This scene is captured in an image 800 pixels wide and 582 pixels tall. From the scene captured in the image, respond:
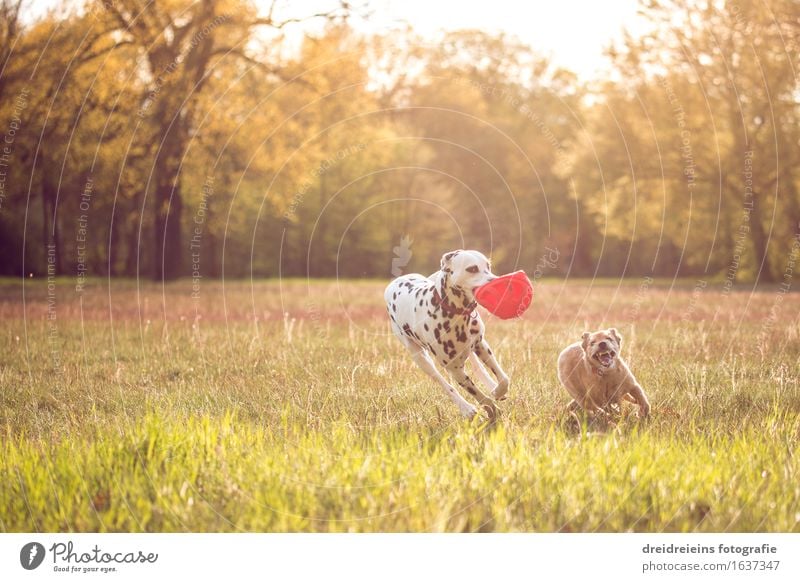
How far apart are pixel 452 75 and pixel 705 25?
18.3ft

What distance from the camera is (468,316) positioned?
7391 millimetres

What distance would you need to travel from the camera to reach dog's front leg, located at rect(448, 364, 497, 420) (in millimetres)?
7129

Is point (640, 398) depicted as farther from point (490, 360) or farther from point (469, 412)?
point (469, 412)

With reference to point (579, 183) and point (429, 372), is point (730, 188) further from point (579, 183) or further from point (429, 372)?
point (429, 372)

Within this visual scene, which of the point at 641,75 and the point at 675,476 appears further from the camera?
the point at 641,75

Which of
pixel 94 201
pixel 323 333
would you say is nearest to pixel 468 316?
pixel 323 333

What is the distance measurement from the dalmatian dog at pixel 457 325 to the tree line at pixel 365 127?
882 millimetres

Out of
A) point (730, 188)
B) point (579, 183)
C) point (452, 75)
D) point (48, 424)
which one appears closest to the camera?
point (48, 424)

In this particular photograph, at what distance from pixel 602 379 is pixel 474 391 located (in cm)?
114

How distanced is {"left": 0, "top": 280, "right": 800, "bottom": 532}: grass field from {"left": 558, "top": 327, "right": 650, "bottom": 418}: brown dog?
0.79 ft

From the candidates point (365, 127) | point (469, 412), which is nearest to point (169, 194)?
point (365, 127)

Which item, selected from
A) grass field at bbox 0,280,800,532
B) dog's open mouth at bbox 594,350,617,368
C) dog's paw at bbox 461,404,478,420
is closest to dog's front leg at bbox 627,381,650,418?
grass field at bbox 0,280,800,532

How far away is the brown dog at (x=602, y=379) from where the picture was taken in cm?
703
